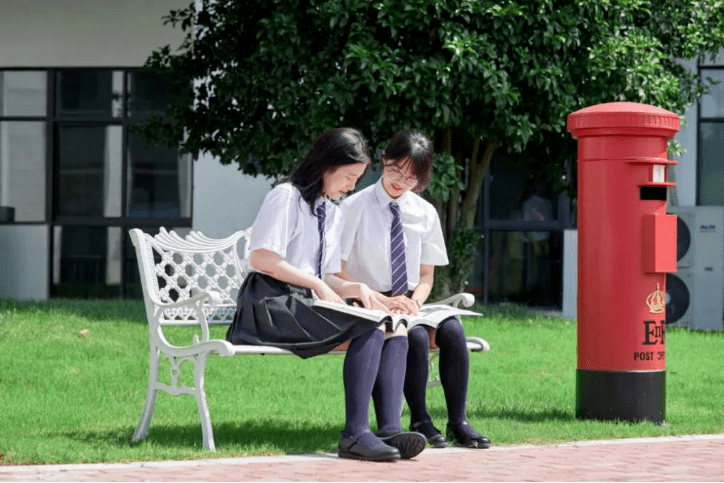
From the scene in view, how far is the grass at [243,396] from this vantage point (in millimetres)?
6520

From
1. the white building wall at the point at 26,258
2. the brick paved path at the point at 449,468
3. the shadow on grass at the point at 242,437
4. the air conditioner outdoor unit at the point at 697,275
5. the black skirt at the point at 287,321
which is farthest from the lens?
the white building wall at the point at 26,258

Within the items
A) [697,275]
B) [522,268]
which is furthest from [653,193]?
[522,268]

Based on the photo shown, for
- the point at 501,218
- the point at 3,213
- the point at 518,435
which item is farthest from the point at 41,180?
the point at 518,435

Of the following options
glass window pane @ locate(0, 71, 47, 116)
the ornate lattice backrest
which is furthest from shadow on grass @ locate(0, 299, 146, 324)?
the ornate lattice backrest

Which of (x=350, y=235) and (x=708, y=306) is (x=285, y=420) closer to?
(x=350, y=235)

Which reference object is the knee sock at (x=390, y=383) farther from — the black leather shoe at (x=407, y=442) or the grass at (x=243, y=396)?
the grass at (x=243, y=396)

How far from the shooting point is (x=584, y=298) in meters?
7.55

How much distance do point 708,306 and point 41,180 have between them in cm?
892

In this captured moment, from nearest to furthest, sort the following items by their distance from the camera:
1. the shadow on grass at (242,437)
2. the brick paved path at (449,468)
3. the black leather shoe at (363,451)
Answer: the brick paved path at (449,468) → the black leather shoe at (363,451) → the shadow on grass at (242,437)

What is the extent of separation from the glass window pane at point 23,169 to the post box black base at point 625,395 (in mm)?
12465

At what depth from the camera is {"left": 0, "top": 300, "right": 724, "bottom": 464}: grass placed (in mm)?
6520

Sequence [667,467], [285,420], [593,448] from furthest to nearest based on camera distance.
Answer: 1. [285,420]
2. [593,448]
3. [667,467]

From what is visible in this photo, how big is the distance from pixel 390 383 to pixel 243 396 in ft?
9.37

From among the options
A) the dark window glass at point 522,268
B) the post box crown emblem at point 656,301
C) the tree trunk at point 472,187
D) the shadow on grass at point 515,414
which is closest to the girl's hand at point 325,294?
the shadow on grass at point 515,414
